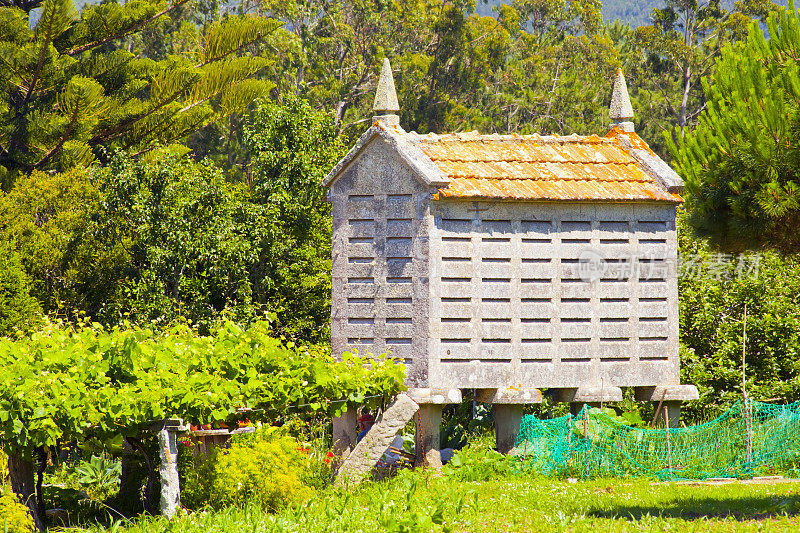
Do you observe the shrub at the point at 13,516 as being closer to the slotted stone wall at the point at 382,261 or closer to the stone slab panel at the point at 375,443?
the stone slab panel at the point at 375,443

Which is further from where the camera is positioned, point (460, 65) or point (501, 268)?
point (460, 65)

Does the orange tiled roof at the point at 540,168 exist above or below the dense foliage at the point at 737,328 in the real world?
above

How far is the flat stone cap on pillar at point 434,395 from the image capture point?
10812mm

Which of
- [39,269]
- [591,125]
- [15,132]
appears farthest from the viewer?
[591,125]

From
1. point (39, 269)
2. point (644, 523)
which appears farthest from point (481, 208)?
point (39, 269)

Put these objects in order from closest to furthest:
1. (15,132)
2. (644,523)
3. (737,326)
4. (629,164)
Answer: (644,523), (629,164), (737,326), (15,132)

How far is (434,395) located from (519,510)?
2475 millimetres

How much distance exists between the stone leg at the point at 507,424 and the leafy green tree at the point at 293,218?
16.1 feet

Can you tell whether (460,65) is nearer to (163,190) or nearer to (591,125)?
(591,125)

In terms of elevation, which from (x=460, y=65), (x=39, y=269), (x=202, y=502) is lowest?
(x=202, y=502)

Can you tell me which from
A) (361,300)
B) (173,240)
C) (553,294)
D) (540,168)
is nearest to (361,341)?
(361,300)

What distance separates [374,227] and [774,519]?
576cm

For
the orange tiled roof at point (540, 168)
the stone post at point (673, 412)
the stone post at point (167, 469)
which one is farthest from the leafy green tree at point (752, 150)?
the stone post at point (167, 469)

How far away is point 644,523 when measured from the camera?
7.81 meters
